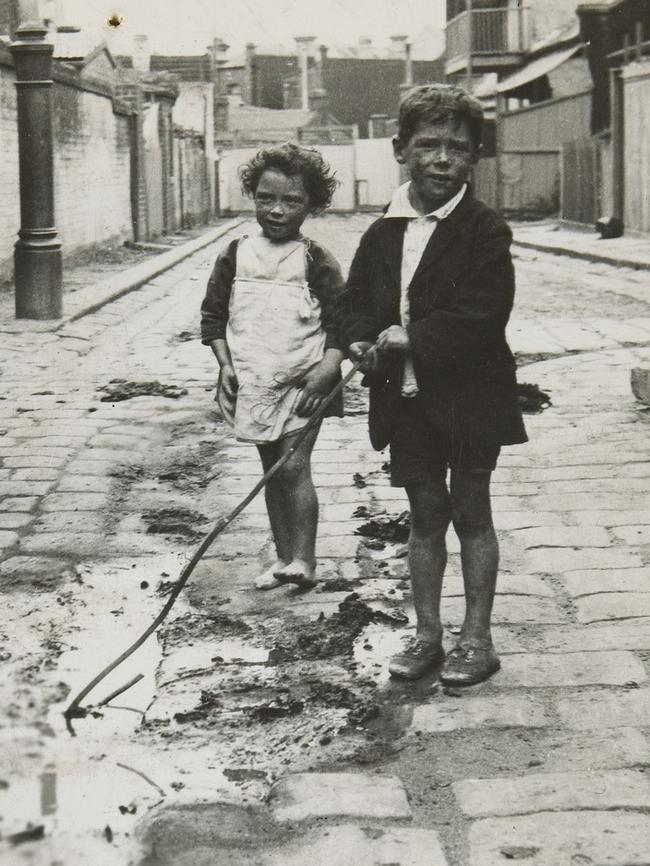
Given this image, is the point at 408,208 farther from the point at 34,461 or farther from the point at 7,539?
the point at 34,461

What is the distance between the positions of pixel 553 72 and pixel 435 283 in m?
32.8

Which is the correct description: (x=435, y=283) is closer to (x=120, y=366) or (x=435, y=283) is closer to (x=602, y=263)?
(x=120, y=366)

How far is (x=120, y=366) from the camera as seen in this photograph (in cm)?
927

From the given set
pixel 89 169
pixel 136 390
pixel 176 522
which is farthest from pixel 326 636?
pixel 89 169

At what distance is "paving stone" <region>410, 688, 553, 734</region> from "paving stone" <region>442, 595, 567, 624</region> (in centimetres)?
61

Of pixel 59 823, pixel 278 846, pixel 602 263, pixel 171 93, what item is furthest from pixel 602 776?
pixel 171 93

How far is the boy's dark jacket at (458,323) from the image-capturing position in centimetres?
335

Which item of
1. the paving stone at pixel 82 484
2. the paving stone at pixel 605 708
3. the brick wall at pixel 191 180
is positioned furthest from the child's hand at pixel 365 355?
the brick wall at pixel 191 180

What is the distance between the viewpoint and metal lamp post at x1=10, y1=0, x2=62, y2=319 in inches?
439

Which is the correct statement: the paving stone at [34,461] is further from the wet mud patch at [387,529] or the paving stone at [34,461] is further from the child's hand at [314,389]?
the child's hand at [314,389]

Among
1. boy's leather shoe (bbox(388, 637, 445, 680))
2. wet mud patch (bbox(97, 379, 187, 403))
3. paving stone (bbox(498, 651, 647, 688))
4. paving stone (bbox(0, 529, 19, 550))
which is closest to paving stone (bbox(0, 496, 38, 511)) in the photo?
paving stone (bbox(0, 529, 19, 550))

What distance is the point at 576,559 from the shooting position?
450 cm

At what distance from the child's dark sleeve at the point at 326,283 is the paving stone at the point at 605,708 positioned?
1.40 m

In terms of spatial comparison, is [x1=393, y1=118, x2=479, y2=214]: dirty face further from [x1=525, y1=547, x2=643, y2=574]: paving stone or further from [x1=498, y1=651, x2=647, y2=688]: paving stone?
[x1=525, y1=547, x2=643, y2=574]: paving stone
